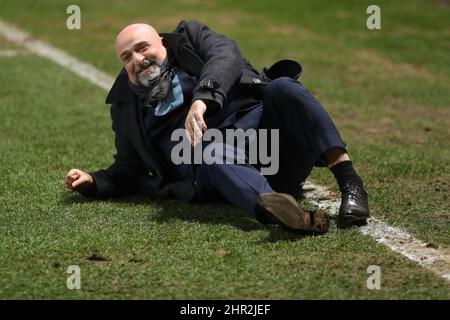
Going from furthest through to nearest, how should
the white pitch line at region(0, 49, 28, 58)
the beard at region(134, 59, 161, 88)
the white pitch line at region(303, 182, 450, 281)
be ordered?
1. the white pitch line at region(0, 49, 28, 58)
2. the beard at region(134, 59, 161, 88)
3. the white pitch line at region(303, 182, 450, 281)

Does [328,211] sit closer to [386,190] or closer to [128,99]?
[386,190]

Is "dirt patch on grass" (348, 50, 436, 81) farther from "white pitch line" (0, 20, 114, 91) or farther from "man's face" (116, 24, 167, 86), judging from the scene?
"man's face" (116, 24, 167, 86)

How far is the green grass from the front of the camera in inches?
185

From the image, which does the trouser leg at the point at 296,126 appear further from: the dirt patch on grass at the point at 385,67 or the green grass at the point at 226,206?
the dirt patch on grass at the point at 385,67

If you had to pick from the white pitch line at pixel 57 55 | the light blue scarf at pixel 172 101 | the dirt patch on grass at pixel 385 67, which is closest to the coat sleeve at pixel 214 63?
the light blue scarf at pixel 172 101

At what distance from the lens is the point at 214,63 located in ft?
19.1

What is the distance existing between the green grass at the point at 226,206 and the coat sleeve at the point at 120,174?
11cm

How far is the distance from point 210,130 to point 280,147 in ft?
1.55

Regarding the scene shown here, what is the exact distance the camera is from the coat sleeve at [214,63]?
18.5 feet

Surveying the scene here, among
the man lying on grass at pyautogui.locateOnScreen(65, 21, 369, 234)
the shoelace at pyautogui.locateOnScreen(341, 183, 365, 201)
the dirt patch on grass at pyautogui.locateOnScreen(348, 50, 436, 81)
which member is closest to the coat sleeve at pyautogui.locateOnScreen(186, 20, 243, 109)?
the man lying on grass at pyautogui.locateOnScreen(65, 21, 369, 234)

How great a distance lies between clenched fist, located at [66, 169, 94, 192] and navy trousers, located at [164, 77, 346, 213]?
57cm

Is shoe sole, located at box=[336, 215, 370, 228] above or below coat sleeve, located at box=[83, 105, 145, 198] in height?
below

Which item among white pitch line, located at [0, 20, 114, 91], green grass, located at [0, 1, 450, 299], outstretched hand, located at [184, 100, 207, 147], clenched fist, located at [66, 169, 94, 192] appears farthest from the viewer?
white pitch line, located at [0, 20, 114, 91]
